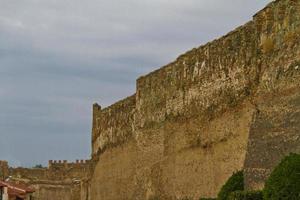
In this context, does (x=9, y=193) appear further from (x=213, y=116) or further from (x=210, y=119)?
Result: (x=213, y=116)

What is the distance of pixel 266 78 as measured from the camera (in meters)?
17.3

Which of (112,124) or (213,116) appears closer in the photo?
(213,116)

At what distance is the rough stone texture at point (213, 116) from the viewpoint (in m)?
16.0

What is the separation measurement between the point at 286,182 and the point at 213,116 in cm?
847

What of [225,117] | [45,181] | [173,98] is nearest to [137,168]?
[173,98]

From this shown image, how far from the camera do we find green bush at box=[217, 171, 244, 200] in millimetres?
17188

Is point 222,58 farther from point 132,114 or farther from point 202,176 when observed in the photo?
point 132,114

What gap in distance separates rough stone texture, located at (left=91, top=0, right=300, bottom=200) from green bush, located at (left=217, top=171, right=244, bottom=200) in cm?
57

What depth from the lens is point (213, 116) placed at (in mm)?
21297

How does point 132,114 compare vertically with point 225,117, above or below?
above

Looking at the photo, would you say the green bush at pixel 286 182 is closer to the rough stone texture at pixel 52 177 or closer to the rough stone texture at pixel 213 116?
the rough stone texture at pixel 213 116

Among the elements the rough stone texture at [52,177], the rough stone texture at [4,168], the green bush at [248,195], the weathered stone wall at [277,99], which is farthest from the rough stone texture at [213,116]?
the rough stone texture at [4,168]

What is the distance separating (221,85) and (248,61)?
2007mm

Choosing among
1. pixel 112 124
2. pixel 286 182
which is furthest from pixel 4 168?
pixel 286 182
